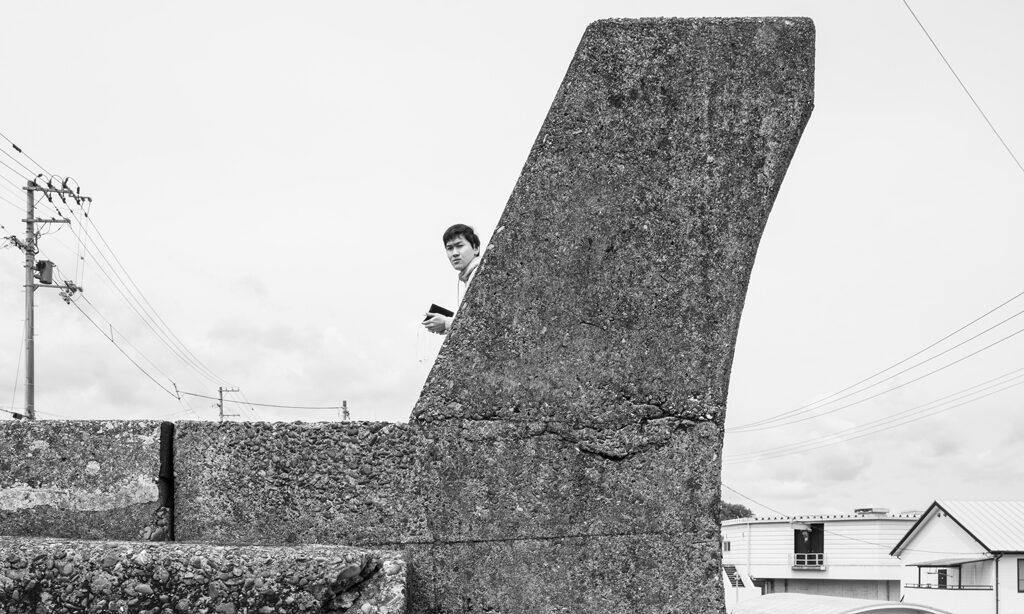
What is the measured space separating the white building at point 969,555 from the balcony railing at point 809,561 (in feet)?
25.0

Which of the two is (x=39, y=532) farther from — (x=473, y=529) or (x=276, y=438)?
(x=473, y=529)

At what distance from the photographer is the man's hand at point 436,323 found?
378cm

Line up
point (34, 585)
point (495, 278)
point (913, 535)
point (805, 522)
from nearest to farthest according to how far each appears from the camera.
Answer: point (34, 585), point (495, 278), point (913, 535), point (805, 522)

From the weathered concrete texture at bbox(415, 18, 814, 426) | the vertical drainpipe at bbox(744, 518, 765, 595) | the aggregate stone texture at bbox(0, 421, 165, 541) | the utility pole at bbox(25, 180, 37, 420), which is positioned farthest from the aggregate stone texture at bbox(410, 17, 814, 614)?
the vertical drainpipe at bbox(744, 518, 765, 595)

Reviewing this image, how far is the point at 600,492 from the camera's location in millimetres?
2893

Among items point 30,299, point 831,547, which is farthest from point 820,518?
point 30,299

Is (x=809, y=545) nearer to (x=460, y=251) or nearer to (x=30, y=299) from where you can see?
(x=30, y=299)

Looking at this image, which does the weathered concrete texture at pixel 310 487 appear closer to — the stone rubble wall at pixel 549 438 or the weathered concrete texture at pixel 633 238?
the stone rubble wall at pixel 549 438

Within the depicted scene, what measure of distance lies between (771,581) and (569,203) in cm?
5966

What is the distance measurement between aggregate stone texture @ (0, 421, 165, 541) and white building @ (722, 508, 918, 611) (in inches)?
2044

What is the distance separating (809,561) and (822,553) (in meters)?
0.98

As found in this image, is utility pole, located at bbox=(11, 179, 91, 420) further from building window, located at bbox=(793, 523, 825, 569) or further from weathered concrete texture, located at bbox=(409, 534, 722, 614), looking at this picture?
building window, located at bbox=(793, 523, 825, 569)

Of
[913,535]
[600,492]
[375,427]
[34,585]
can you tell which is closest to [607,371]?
[600,492]

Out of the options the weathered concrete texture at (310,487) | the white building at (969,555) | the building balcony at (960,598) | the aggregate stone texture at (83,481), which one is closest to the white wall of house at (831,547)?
the white building at (969,555)
